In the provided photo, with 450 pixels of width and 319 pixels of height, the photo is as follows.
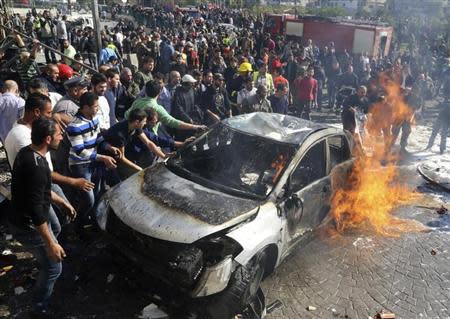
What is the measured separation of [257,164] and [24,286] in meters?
3.11

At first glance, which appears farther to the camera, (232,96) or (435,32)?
(435,32)

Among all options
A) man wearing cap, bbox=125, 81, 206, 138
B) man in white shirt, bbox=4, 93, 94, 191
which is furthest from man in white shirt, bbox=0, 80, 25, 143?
man in white shirt, bbox=4, 93, 94, 191

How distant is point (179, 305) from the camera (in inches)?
149

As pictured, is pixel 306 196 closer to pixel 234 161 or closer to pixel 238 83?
pixel 234 161

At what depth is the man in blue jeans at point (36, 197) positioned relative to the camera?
3.38 metres

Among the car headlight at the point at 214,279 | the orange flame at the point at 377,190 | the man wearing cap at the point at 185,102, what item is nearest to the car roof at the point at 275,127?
the orange flame at the point at 377,190

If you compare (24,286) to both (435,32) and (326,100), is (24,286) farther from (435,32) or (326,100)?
(435,32)

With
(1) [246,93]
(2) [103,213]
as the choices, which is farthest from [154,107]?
(1) [246,93]

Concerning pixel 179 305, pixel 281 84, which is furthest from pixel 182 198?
pixel 281 84

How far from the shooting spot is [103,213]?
449 cm

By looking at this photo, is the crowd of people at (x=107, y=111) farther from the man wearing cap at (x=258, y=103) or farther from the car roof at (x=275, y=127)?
the car roof at (x=275, y=127)

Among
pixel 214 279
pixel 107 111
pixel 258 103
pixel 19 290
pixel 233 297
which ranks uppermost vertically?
pixel 107 111

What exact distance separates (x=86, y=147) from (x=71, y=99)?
45.2 inches

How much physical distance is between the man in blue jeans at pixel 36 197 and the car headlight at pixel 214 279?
133 centimetres
